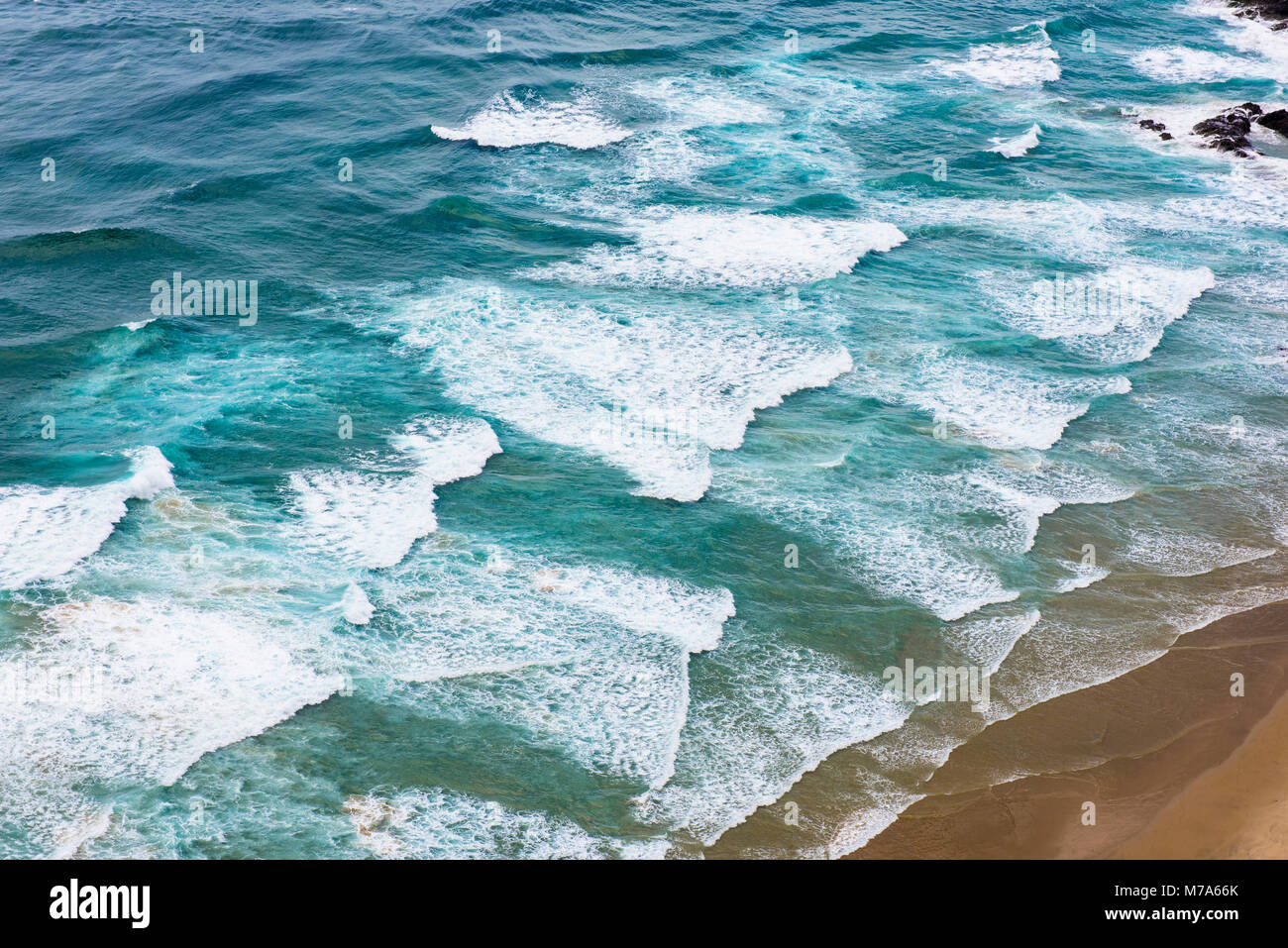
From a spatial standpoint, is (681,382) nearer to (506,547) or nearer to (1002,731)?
(506,547)

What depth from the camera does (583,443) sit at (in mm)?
18359

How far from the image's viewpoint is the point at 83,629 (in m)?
14.0

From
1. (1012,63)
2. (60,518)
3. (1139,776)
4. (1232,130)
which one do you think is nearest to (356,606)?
(60,518)

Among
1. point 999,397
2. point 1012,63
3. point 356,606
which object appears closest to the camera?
point 356,606

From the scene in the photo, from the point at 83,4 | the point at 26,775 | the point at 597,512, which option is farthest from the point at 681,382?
the point at 83,4

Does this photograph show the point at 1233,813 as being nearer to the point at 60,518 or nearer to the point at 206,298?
the point at 60,518

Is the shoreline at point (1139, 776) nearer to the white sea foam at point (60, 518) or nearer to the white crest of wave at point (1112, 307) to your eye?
the white crest of wave at point (1112, 307)

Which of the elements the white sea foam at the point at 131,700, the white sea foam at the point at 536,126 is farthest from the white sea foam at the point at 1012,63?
the white sea foam at the point at 131,700

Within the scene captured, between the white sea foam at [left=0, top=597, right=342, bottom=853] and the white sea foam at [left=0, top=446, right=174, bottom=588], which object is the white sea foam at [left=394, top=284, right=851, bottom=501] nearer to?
the white sea foam at [left=0, top=446, right=174, bottom=588]

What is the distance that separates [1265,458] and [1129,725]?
25.1ft

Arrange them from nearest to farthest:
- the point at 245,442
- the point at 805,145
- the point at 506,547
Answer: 1. the point at 506,547
2. the point at 245,442
3. the point at 805,145

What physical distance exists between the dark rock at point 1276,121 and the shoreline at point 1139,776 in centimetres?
2566

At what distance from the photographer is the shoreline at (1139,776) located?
11.6 metres

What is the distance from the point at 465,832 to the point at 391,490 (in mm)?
6876
